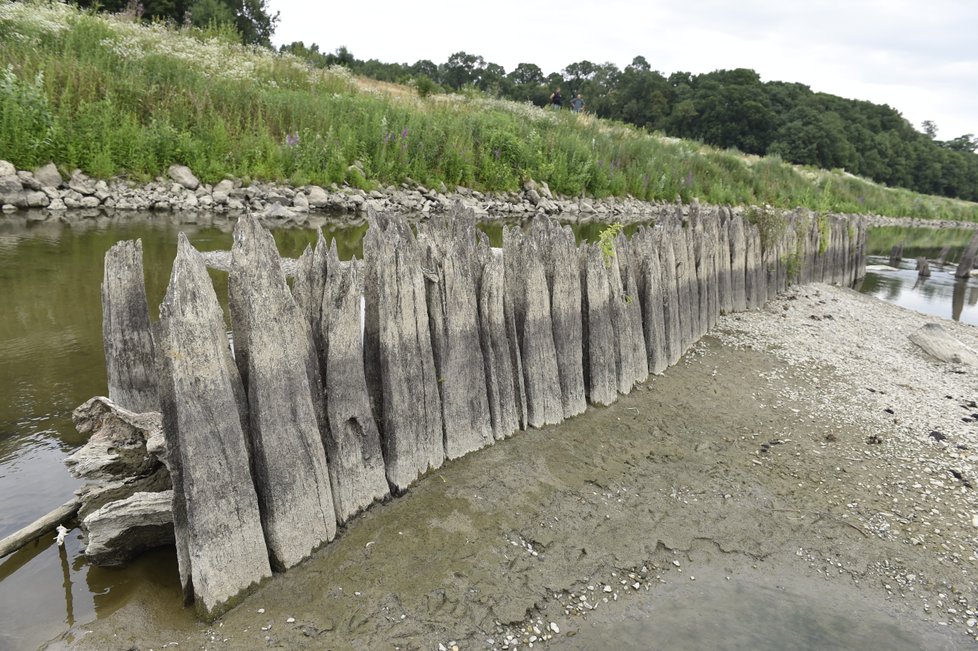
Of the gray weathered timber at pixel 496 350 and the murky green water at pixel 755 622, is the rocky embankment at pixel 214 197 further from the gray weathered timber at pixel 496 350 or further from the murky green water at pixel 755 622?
the murky green water at pixel 755 622

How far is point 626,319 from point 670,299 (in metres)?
1.12

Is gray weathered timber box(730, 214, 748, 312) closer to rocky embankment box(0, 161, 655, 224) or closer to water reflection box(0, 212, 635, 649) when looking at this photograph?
rocky embankment box(0, 161, 655, 224)

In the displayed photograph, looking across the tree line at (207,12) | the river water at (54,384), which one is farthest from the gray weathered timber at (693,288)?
the tree line at (207,12)

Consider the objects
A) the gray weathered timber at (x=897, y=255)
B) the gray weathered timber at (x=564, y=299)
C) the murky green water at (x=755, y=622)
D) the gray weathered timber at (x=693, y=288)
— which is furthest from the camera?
the gray weathered timber at (x=897, y=255)

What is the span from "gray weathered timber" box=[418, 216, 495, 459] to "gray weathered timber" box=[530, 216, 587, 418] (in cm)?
89

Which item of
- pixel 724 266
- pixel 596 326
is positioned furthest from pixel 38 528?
pixel 724 266

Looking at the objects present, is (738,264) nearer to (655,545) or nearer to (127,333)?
(655,545)

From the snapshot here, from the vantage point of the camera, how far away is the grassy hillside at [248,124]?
14688 mm

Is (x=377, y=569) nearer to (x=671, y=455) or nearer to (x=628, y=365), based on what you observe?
(x=671, y=455)

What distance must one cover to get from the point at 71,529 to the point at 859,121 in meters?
98.1

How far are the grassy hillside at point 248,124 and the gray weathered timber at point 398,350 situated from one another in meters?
13.8

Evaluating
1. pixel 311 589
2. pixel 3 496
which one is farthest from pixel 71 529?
pixel 311 589

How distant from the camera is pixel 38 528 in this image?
11.0ft

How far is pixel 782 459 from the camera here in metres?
4.98
